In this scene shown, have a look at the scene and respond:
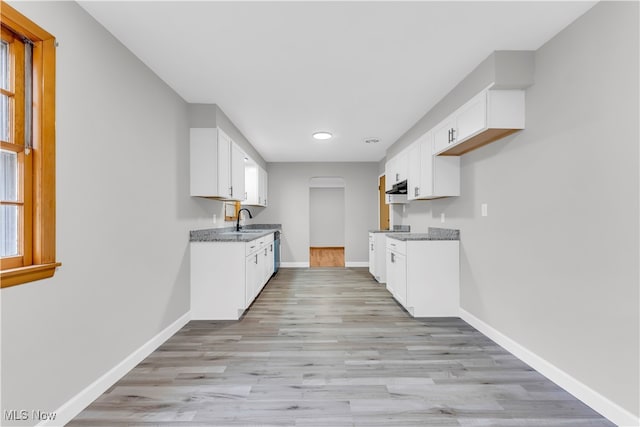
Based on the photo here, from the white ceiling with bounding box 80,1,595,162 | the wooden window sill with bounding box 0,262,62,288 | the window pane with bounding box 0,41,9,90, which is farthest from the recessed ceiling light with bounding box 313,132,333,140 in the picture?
the wooden window sill with bounding box 0,262,62,288

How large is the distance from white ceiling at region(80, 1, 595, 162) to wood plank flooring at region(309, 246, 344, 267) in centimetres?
510

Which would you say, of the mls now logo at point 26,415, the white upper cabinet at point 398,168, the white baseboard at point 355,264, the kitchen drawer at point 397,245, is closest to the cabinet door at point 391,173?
the white upper cabinet at point 398,168

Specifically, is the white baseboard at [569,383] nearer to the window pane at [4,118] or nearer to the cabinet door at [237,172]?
the cabinet door at [237,172]

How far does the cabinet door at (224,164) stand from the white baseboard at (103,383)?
5.26 ft

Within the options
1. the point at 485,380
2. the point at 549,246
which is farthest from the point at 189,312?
the point at 549,246

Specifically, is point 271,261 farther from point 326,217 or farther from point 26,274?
point 326,217

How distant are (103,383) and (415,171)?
3.87 metres

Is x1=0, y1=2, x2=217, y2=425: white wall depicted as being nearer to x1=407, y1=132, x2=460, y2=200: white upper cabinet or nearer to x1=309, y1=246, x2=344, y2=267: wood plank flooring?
x1=407, y1=132, x2=460, y2=200: white upper cabinet

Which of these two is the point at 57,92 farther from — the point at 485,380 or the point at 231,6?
the point at 485,380

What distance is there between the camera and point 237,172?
4266 mm

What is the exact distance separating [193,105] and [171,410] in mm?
3013

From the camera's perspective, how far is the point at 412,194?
13.9ft

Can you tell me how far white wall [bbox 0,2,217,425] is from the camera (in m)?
1.55

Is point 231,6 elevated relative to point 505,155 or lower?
elevated
